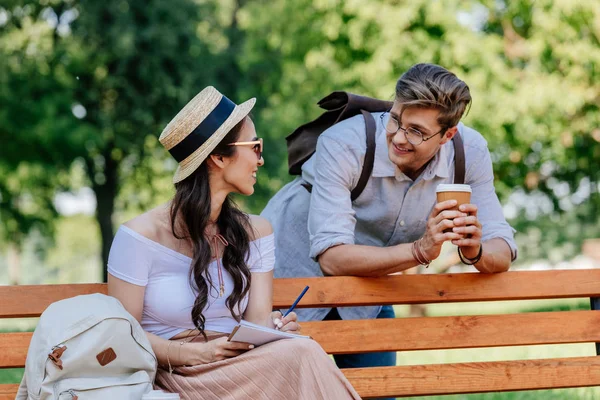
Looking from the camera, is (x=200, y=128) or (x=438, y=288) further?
(x=438, y=288)

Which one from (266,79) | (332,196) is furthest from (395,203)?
(266,79)

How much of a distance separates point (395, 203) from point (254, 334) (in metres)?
1.20

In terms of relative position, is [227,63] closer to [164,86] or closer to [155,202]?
[164,86]

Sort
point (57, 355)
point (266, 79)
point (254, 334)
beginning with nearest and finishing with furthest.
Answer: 1. point (57, 355)
2. point (254, 334)
3. point (266, 79)

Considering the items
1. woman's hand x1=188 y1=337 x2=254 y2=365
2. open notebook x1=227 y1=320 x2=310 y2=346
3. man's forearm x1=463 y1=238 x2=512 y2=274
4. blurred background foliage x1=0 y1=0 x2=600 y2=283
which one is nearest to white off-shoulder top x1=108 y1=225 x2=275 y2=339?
woman's hand x1=188 y1=337 x2=254 y2=365

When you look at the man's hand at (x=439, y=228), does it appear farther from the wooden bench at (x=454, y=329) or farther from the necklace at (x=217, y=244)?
the necklace at (x=217, y=244)

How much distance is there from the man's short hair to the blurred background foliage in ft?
30.1

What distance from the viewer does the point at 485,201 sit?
13.9 ft

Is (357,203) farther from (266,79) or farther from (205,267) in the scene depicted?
(266,79)

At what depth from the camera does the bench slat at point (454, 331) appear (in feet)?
13.4

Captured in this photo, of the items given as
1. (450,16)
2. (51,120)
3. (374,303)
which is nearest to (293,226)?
(374,303)

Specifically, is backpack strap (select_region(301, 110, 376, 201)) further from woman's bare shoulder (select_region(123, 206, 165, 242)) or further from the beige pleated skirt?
the beige pleated skirt

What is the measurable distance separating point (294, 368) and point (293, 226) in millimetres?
1292

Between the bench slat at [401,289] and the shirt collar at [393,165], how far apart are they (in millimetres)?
488
